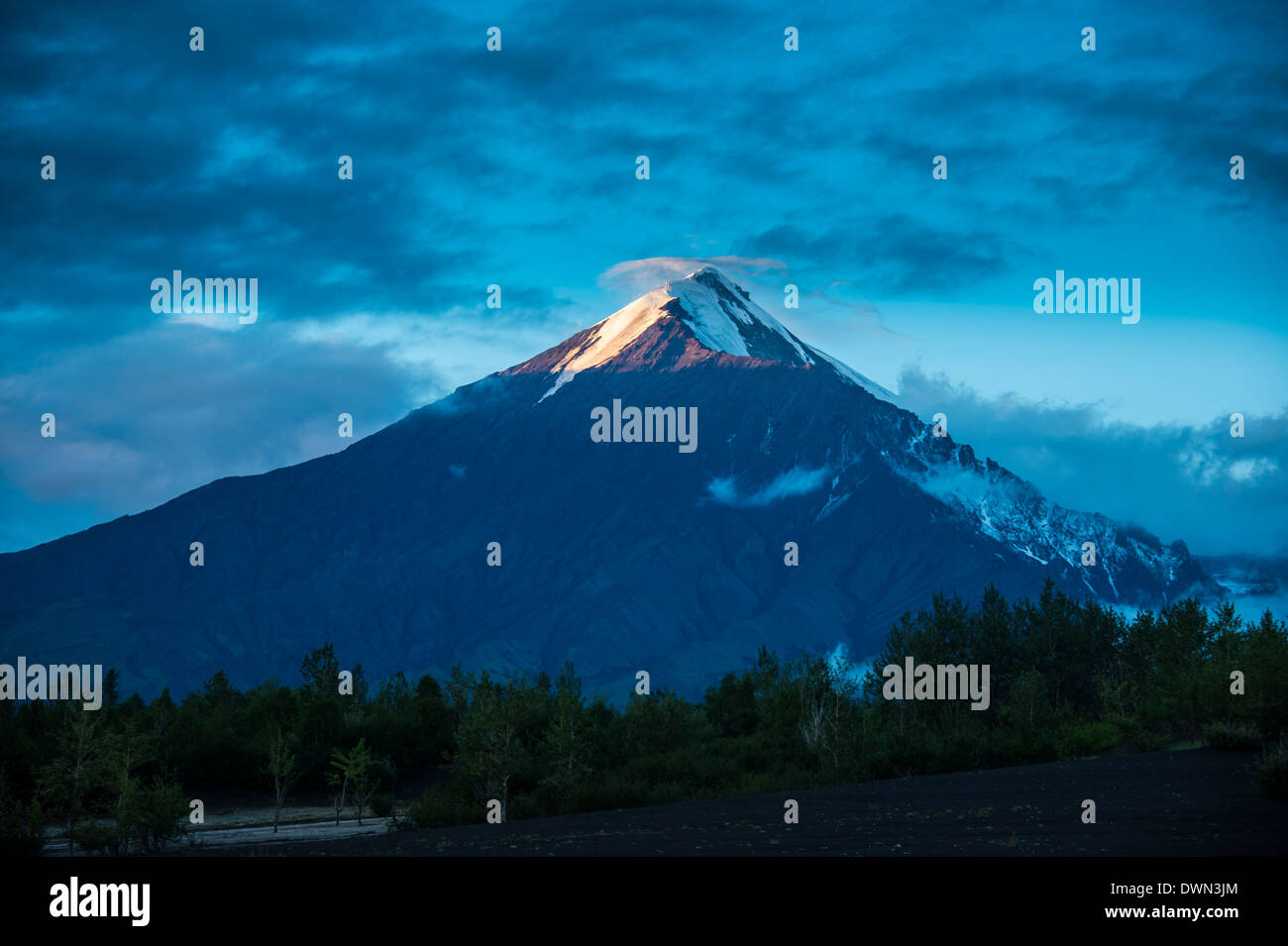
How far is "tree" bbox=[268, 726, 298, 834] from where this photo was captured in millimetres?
60406

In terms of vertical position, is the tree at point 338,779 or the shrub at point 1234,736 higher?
the shrub at point 1234,736

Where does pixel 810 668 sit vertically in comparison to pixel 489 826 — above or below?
above

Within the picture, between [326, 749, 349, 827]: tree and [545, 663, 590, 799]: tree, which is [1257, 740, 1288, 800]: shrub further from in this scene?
[326, 749, 349, 827]: tree

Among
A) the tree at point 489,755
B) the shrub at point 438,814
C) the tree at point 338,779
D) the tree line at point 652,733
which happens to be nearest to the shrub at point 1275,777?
the tree line at point 652,733

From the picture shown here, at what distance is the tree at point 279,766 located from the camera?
6041 centimetres

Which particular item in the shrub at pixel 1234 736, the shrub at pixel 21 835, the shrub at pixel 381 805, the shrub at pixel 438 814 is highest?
the shrub at pixel 1234 736

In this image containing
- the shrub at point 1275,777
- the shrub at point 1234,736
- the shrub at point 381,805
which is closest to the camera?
the shrub at point 1275,777

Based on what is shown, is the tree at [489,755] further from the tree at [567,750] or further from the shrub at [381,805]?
the shrub at [381,805]

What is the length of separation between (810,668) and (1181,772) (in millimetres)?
29428

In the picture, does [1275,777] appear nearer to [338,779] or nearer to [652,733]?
[652,733]
